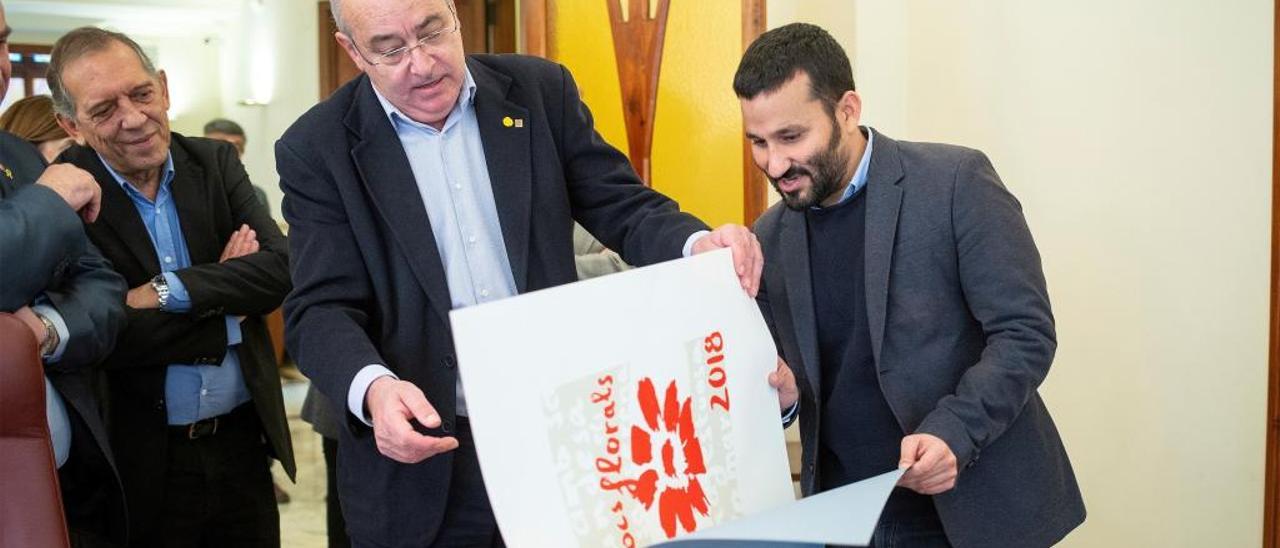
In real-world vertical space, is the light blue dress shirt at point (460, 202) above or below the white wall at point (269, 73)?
below

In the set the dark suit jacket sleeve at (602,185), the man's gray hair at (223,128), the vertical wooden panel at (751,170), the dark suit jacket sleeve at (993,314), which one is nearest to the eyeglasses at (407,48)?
the dark suit jacket sleeve at (602,185)

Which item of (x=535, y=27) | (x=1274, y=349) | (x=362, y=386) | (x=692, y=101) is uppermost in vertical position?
(x=535, y=27)

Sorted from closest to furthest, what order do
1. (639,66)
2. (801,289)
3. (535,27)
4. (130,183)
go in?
(801,289)
(130,183)
(639,66)
(535,27)

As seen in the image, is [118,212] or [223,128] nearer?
[118,212]

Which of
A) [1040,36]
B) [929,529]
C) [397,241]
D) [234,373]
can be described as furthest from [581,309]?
[1040,36]

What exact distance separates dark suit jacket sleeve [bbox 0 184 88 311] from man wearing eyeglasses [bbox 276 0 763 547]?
39 cm

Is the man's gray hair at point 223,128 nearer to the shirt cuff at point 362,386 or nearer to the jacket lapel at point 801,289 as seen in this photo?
the jacket lapel at point 801,289

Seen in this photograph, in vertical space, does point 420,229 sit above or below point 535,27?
below

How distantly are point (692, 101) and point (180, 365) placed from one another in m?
1.92

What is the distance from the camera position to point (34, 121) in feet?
10.1

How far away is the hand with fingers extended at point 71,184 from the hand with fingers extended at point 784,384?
111 centimetres

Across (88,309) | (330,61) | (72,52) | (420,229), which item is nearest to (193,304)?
(88,309)

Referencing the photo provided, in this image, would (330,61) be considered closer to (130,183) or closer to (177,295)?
(130,183)

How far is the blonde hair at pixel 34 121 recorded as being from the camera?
3.07m
